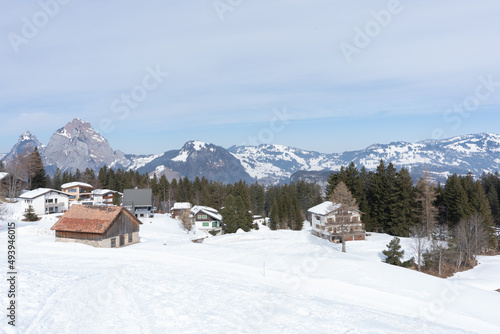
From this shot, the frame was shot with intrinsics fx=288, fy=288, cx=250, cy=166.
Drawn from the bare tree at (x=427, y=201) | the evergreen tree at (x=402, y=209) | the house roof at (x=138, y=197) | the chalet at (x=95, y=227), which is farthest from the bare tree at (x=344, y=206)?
the house roof at (x=138, y=197)

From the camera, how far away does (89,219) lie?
3700cm

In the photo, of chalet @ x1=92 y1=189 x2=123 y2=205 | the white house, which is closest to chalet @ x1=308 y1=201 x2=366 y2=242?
the white house

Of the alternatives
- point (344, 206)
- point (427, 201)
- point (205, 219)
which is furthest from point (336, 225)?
point (205, 219)

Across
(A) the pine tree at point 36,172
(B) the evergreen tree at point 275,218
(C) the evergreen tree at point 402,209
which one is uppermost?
(A) the pine tree at point 36,172

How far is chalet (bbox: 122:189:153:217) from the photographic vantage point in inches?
2913

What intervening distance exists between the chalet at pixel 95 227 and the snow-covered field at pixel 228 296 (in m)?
3.36

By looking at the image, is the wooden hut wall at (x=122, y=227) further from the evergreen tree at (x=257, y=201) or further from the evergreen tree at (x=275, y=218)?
the evergreen tree at (x=257, y=201)

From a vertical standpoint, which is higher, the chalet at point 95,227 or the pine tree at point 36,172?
the pine tree at point 36,172

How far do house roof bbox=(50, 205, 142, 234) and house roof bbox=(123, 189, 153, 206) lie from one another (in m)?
35.4

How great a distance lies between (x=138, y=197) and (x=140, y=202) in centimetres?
157

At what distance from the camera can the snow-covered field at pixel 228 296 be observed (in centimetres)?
1313

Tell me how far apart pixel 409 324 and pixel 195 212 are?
63.0m

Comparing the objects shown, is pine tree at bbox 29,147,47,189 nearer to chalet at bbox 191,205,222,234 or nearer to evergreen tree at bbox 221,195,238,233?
chalet at bbox 191,205,222,234

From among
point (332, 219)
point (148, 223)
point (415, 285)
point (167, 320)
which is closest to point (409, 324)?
point (415, 285)
